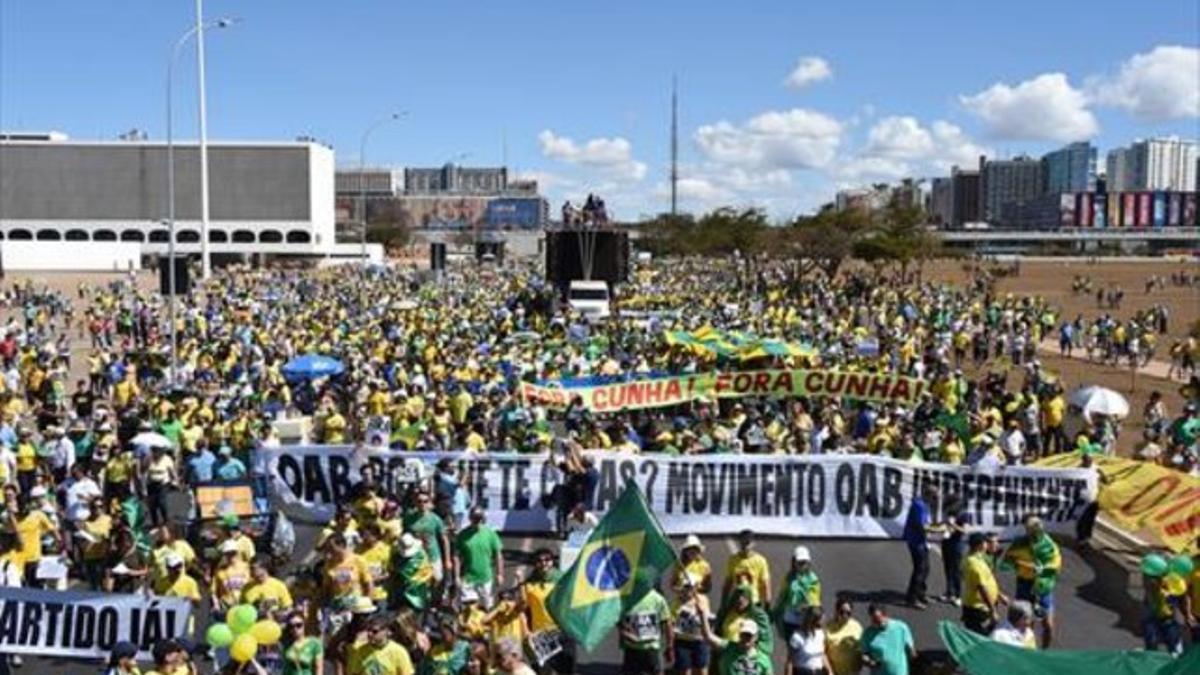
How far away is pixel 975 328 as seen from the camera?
130 ft

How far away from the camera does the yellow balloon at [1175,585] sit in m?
9.92

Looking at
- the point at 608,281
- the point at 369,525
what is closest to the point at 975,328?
the point at 608,281

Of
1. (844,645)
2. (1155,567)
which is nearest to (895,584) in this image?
(1155,567)

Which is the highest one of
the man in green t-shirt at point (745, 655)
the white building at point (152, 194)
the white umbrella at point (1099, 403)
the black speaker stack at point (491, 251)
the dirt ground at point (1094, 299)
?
the white building at point (152, 194)

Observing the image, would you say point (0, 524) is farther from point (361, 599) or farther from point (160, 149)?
point (160, 149)

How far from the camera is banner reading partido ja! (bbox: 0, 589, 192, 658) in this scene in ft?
31.0

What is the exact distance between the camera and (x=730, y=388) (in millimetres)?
22016

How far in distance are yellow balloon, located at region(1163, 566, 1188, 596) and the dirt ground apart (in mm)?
12571

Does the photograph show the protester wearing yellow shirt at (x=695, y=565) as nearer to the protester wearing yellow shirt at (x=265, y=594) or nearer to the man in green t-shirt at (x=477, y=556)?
the man in green t-shirt at (x=477, y=556)

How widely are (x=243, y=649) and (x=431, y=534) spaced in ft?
10.2

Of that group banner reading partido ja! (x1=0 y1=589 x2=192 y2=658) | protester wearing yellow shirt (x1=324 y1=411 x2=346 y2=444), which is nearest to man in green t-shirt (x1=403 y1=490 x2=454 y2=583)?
banner reading partido ja! (x1=0 y1=589 x2=192 y2=658)

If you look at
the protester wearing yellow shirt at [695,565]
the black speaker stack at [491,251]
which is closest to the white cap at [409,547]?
the protester wearing yellow shirt at [695,565]

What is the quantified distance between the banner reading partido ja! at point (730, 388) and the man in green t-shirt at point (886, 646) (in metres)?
12.8

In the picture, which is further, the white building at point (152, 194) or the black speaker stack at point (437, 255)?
the white building at point (152, 194)
